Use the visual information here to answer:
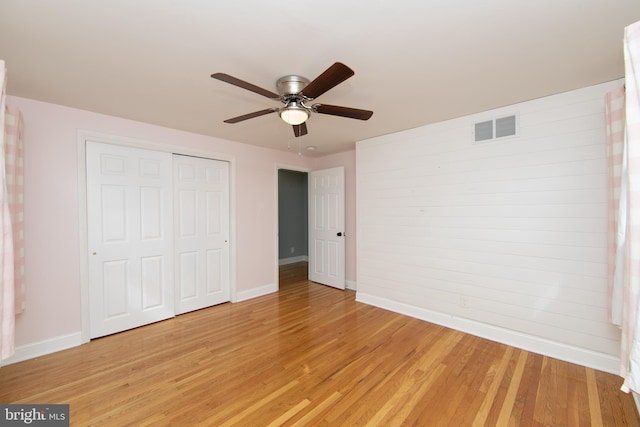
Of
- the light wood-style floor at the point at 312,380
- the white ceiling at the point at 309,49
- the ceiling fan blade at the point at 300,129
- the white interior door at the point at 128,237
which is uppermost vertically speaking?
the white ceiling at the point at 309,49

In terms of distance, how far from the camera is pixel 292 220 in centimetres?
688

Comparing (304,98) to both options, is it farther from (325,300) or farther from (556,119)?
(325,300)

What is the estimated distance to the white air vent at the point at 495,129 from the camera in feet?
8.74

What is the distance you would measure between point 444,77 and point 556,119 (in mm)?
1279

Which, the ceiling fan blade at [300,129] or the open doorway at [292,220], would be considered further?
the open doorway at [292,220]

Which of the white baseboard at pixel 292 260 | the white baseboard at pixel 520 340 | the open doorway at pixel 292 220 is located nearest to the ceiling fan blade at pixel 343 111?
the white baseboard at pixel 520 340

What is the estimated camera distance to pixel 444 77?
6.91 feet

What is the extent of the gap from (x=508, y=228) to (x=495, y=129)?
3.47 ft

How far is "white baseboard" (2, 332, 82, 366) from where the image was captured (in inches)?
93.7

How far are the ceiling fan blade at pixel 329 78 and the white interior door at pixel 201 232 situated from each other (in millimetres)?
2487

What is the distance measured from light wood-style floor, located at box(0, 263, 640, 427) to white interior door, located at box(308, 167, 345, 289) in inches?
62.6

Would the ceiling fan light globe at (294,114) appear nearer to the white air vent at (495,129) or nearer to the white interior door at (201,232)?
the white air vent at (495,129)

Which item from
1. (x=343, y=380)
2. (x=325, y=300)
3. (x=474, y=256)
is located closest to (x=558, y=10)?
(x=474, y=256)

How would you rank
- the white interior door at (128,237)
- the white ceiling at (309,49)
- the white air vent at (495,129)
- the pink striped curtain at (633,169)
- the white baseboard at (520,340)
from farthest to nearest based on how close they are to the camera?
the white interior door at (128,237) → the white air vent at (495,129) → the white baseboard at (520,340) → the white ceiling at (309,49) → the pink striped curtain at (633,169)
